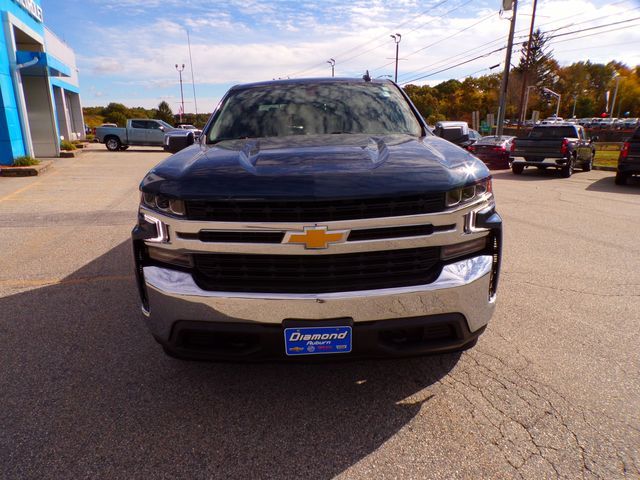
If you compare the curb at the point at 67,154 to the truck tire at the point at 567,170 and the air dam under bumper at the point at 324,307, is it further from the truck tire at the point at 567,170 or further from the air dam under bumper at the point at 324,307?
the air dam under bumper at the point at 324,307

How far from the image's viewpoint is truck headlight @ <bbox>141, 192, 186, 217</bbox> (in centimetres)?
217

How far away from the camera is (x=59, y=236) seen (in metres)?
6.38

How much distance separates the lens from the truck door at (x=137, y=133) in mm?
27297

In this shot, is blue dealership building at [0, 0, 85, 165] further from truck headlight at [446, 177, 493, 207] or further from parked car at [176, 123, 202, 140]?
truck headlight at [446, 177, 493, 207]

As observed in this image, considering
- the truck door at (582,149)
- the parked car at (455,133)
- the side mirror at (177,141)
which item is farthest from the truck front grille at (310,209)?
the truck door at (582,149)

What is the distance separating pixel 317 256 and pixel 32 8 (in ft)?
72.7

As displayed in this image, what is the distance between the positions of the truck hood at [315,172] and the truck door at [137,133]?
2735 cm

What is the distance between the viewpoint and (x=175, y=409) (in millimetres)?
2480

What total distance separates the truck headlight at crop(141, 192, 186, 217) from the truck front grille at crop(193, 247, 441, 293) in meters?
0.24

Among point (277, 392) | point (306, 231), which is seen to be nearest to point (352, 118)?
point (306, 231)

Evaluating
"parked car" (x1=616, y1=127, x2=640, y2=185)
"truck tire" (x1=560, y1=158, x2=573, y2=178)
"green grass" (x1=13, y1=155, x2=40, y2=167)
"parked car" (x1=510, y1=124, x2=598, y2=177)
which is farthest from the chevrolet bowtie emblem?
"green grass" (x1=13, y1=155, x2=40, y2=167)

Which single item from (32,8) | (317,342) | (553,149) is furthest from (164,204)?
(32,8)

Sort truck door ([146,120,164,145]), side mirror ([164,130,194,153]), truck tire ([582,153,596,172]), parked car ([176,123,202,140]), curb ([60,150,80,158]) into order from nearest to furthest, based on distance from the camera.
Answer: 1. side mirror ([164,130,194,153])
2. parked car ([176,123,202,140])
3. truck tire ([582,153,596,172])
4. curb ([60,150,80,158])
5. truck door ([146,120,164,145])

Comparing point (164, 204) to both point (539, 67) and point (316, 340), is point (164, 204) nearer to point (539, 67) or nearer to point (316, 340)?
point (316, 340)
